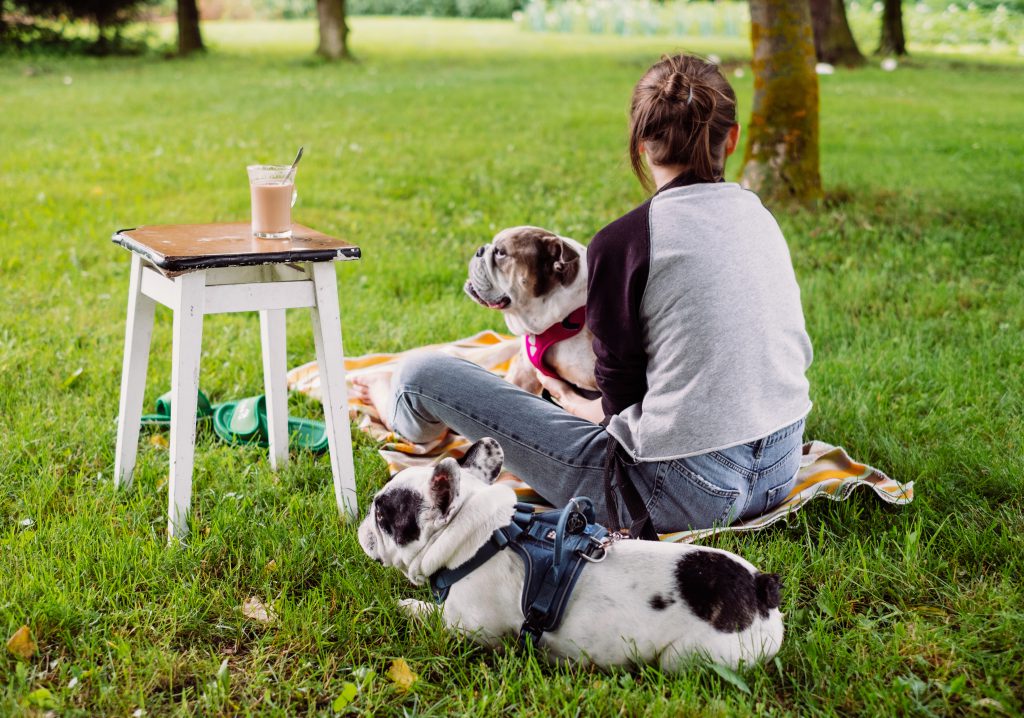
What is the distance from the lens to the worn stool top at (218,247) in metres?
2.88

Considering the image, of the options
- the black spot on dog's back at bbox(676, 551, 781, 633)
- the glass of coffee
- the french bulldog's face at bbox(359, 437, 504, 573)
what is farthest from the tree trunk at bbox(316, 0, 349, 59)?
the black spot on dog's back at bbox(676, 551, 781, 633)

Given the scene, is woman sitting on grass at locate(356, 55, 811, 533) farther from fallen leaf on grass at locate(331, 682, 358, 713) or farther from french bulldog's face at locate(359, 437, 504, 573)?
fallen leaf on grass at locate(331, 682, 358, 713)

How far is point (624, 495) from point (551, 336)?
0.94 m

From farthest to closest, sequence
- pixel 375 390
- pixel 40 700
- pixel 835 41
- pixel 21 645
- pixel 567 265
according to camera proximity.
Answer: pixel 835 41
pixel 375 390
pixel 567 265
pixel 21 645
pixel 40 700

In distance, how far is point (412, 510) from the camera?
8.34ft

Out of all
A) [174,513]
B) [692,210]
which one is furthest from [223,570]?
[692,210]

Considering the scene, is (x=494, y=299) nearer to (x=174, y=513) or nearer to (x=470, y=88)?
(x=174, y=513)

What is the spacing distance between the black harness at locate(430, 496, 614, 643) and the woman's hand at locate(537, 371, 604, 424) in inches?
37.9

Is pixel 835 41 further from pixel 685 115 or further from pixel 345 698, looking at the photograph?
pixel 345 698

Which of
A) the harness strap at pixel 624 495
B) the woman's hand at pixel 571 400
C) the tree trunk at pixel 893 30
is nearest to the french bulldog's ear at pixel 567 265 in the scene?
the woman's hand at pixel 571 400

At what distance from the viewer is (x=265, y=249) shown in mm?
3021

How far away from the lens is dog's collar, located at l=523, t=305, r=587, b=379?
12.3 ft

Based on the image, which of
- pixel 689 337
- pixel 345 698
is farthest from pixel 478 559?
pixel 689 337

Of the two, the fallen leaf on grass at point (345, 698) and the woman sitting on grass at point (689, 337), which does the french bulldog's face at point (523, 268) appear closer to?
the woman sitting on grass at point (689, 337)
